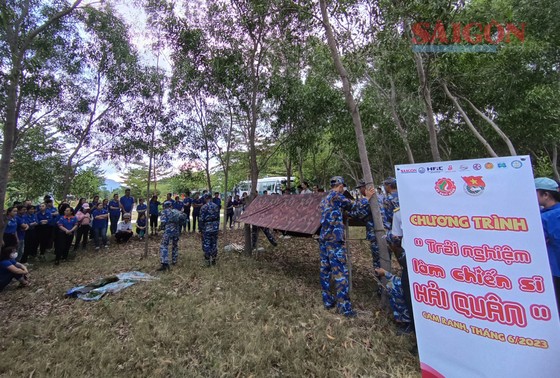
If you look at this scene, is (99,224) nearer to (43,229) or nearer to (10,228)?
(43,229)

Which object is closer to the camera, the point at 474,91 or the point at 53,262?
the point at 53,262

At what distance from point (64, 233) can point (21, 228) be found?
98 centimetres

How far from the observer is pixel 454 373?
2141mm

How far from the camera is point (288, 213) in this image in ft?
20.5

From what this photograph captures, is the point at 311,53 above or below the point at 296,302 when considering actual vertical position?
above

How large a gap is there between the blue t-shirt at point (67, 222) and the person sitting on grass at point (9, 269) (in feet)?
6.62

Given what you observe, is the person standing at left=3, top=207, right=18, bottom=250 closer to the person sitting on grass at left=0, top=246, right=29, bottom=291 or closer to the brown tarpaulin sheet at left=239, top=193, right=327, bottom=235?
the person sitting on grass at left=0, top=246, right=29, bottom=291

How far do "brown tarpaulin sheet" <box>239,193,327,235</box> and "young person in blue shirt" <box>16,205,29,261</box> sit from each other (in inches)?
213

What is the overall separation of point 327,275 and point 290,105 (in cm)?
554

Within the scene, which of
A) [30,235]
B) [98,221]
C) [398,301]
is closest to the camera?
[398,301]

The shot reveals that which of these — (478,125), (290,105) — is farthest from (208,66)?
(478,125)

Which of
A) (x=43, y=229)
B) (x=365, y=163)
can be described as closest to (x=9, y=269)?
(x=43, y=229)

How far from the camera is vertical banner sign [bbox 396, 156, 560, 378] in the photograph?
182 cm

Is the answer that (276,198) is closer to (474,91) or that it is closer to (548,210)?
(548,210)
